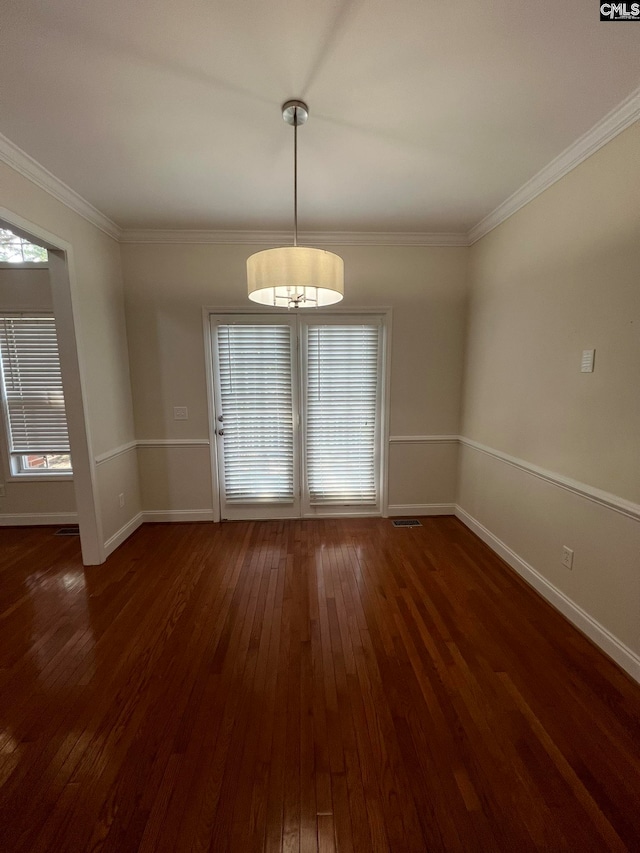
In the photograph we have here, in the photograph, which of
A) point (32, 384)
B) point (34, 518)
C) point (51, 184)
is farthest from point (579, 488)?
point (34, 518)

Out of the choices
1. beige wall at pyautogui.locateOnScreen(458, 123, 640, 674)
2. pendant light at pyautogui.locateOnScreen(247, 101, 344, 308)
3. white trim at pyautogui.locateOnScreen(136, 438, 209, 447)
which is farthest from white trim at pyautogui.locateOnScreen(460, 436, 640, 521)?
white trim at pyautogui.locateOnScreen(136, 438, 209, 447)

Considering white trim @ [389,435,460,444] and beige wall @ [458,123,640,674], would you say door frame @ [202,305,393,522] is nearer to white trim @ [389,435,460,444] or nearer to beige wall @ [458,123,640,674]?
white trim @ [389,435,460,444]

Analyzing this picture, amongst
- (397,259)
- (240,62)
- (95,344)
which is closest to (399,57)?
(240,62)

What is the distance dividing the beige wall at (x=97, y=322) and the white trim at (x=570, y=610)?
333cm

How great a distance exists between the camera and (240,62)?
1.44 metres

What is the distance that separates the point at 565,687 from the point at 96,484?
330 centimetres

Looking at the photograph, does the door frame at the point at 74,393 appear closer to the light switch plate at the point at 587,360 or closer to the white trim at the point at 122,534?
the white trim at the point at 122,534

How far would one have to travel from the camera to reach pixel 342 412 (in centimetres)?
346

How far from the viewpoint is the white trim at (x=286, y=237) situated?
3.12 m

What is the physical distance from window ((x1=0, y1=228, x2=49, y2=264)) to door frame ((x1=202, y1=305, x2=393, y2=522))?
5.26ft

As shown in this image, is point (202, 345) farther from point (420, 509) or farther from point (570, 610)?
point (570, 610)

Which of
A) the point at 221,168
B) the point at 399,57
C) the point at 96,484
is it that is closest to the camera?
the point at 399,57

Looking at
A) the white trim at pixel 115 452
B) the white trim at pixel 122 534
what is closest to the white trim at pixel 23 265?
the white trim at pixel 115 452

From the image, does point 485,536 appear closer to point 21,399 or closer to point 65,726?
point 65,726
